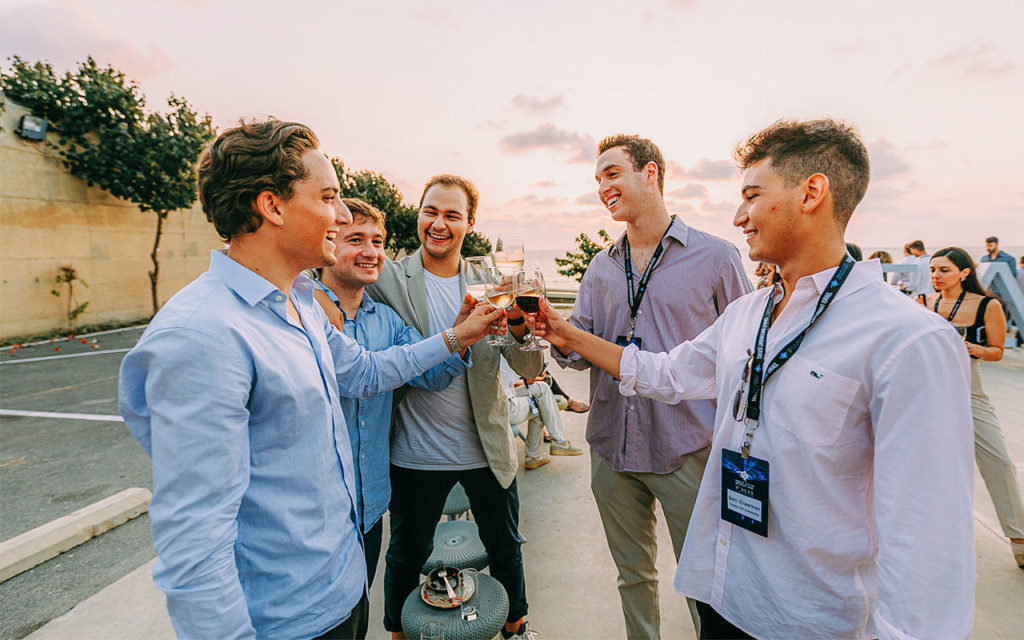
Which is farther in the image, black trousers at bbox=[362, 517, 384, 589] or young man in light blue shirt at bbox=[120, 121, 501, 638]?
black trousers at bbox=[362, 517, 384, 589]

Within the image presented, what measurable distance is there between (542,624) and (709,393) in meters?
1.97

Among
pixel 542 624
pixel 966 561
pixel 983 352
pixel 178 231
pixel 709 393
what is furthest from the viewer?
pixel 178 231

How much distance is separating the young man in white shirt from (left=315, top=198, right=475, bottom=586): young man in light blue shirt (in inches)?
55.1

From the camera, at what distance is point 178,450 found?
1.08 meters

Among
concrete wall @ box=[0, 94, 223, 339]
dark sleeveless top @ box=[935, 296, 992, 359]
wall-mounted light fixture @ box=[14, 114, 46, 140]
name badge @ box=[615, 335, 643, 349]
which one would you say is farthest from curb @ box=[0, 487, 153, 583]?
wall-mounted light fixture @ box=[14, 114, 46, 140]

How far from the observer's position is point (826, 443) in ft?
4.18

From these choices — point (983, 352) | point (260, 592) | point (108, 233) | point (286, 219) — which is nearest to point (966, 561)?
point (260, 592)

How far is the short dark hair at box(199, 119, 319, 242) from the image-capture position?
4.60 feet

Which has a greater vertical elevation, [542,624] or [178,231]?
[178,231]

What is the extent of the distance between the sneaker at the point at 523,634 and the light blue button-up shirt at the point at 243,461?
61.4 inches

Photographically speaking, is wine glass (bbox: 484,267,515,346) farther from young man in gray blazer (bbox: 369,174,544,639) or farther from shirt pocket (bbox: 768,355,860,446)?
shirt pocket (bbox: 768,355,860,446)

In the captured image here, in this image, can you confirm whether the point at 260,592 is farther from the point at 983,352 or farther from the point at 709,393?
the point at 983,352

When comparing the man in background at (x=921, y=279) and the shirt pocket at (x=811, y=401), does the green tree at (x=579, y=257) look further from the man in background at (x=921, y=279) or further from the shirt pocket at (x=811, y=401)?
Answer: the shirt pocket at (x=811, y=401)

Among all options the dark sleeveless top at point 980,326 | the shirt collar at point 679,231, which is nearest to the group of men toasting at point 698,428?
the shirt collar at point 679,231
